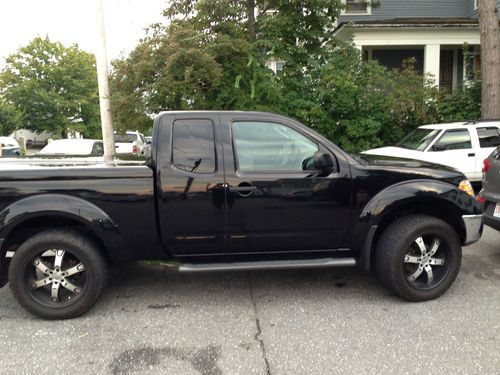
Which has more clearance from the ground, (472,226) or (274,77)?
(274,77)

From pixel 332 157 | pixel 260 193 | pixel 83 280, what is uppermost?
pixel 332 157

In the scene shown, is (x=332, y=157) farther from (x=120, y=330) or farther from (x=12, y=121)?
(x=12, y=121)

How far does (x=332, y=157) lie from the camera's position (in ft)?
13.5

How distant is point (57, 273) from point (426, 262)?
331 cm

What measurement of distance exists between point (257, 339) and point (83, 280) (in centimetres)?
162

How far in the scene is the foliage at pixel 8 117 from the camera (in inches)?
1178

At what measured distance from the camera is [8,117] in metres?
30.1

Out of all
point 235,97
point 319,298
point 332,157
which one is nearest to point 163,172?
point 332,157

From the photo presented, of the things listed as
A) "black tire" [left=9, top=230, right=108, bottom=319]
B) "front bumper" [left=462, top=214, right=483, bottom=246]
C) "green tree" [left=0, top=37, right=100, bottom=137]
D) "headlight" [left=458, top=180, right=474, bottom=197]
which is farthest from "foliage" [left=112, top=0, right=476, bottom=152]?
"green tree" [left=0, top=37, right=100, bottom=137]

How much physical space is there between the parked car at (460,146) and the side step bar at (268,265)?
5.68 metres

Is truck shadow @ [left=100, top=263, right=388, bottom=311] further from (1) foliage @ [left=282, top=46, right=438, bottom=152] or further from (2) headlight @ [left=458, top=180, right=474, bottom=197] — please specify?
(1) foliage @ [left=282, top=46, right=438, bottom=152]

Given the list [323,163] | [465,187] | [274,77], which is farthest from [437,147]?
[323,163]

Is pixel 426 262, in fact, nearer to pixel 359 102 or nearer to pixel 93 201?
pixel 93 201

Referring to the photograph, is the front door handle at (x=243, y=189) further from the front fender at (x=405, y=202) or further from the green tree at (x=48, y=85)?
the green tree at (x=48, y=85)
